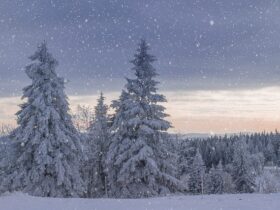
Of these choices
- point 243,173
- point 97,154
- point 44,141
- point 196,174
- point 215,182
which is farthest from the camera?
point 215,182

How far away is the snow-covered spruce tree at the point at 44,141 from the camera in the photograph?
29125 mm

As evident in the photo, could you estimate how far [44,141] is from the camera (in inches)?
1137

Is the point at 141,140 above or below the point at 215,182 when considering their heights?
above

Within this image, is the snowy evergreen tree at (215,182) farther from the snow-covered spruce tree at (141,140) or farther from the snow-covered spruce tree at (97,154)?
the snow-covered spruce tree at (141,140)

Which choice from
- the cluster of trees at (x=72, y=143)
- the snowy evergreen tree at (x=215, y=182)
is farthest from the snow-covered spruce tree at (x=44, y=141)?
the snowy evergreen tree at (x=215, y=182)

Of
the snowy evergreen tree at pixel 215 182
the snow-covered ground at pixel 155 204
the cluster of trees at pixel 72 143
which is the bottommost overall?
the snowy evergreen tree at pixel 215 182

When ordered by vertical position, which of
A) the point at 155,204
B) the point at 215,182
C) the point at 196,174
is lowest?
the point at 215,182

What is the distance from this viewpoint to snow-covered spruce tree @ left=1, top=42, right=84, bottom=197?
1147 inches

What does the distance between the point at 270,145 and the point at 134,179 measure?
544 ft

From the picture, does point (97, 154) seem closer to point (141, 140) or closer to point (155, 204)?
point (141, 140)

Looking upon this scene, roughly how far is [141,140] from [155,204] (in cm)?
1456

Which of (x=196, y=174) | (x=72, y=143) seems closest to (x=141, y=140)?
(x=72, y=143)

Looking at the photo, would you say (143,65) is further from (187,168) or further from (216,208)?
(187,168)

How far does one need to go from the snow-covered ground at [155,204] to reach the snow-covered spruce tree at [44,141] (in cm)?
1225
